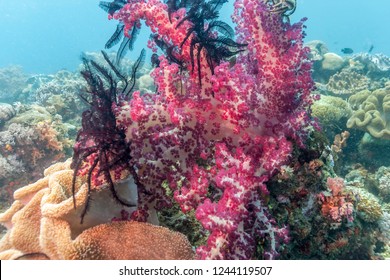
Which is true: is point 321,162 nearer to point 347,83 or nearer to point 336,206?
point 336,206

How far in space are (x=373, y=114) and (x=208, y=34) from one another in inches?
282

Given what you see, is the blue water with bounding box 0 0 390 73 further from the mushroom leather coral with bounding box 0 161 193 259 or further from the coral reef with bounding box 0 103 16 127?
the mushroom leather coral with bounding box 0 161 193 259

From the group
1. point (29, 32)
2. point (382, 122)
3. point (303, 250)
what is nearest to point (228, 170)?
point (303, 250)

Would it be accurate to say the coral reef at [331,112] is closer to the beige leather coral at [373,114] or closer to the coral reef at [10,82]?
the beige leather coral at [373,114]

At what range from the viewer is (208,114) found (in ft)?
10.0

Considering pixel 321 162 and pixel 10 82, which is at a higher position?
pixel 10 82

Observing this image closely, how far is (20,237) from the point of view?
2.97 metres

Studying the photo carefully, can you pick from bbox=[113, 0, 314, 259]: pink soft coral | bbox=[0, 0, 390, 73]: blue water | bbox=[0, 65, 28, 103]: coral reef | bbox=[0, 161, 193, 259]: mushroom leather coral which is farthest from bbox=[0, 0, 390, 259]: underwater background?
bbox=[0, 0, 390, 73]: blue water

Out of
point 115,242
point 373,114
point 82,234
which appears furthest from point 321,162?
point 373,114

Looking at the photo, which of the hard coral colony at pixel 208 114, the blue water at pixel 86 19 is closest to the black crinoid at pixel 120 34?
the hard coral colony at pixel 208 114

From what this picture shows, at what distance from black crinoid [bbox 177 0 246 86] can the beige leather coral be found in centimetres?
638

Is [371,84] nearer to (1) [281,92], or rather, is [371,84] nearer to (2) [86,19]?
(1) [281,92]

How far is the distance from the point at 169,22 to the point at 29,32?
601ft

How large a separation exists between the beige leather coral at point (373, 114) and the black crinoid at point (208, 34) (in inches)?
251
